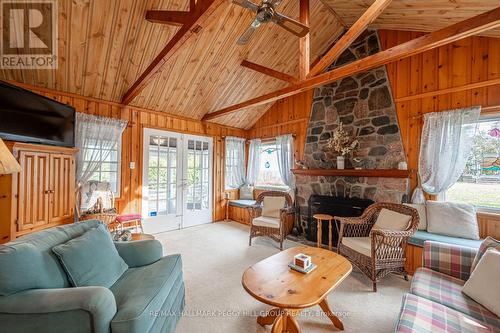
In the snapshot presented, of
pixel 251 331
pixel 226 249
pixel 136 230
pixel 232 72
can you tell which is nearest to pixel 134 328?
pixel 251 331

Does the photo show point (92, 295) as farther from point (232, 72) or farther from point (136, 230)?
point (232, 72)

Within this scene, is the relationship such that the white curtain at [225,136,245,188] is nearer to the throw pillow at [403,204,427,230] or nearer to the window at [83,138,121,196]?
the window at [83,138,121,196]

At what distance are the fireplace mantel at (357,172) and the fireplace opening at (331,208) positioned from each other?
41cm

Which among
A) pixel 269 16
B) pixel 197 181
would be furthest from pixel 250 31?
pixel 197 181

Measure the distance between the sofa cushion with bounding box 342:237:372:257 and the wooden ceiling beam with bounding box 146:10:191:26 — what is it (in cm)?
325

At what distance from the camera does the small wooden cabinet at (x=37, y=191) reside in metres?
2.35

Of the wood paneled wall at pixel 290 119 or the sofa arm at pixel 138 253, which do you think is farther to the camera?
the wood paneled wall at pixel 290 119

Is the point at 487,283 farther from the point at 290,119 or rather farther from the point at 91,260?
the point at 290,119

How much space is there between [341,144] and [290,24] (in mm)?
2395

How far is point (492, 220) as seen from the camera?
8.67 ft

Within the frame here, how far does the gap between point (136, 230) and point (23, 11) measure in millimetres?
3409

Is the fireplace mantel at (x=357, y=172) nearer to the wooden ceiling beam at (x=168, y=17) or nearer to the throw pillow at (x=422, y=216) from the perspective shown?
the throw pillow at (x=422, y=216)

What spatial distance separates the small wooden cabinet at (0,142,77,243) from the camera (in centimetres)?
235

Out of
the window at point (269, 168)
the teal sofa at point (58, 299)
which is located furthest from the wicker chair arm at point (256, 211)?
the teal sofa at point (58, 299)
